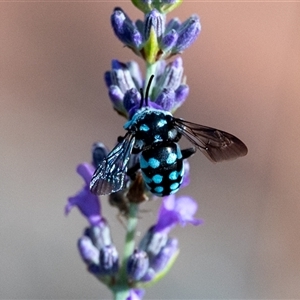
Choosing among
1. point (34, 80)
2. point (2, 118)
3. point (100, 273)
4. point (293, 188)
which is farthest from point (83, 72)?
point (100, 273)

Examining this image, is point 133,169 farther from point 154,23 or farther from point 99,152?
point 154,23

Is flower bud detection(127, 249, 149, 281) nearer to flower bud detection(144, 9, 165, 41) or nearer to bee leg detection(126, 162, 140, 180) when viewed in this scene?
bee leg detection(126, 162, 140, 180)

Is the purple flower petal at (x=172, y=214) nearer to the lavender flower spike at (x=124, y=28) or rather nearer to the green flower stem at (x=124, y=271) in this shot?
the green flower stem at (x=124, y=271)

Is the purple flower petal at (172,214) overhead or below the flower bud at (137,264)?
overhead

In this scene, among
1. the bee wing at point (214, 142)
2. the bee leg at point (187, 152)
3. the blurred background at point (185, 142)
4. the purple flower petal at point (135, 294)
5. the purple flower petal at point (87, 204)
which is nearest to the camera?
the bee wing at point (214, 142)

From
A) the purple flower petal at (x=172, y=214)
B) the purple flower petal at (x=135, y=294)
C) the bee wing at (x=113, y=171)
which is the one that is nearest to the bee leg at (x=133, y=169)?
the bee wing at (x=113, y=171)

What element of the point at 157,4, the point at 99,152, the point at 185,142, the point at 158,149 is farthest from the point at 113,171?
the point at 185,142

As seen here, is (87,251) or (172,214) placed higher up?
(172,214)
